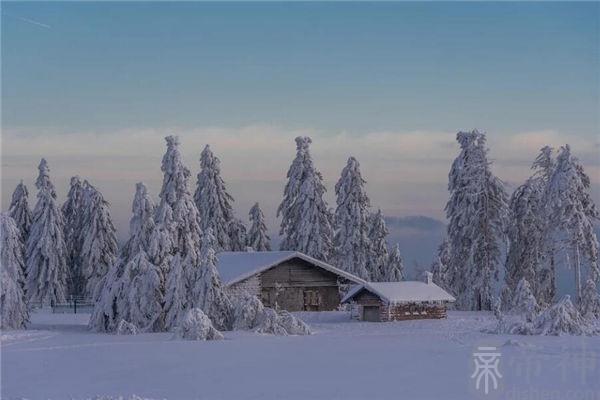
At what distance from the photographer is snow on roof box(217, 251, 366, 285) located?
50.9 m

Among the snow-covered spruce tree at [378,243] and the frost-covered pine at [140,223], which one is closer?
the frost-covered pine at [140,223]

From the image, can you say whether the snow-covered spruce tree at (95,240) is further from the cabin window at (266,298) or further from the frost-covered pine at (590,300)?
the frost-covered pine at (590,300)

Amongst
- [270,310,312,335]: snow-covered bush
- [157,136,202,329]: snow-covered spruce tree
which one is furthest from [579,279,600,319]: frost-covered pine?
[157,136,202,329]: snow-covered spruce tree

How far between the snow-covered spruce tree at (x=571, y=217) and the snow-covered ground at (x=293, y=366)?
1703 centimetres

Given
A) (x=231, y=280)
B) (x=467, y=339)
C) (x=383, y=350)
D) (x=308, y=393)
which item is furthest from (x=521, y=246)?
(x=308, y=393)

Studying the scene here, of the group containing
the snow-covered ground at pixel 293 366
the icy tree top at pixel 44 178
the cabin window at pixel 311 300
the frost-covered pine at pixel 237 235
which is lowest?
the snow-covered ground at pixel 293 366

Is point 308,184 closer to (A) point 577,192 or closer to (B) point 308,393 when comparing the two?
(A) point 577,192

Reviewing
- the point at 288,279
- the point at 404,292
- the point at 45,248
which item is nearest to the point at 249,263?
the point at 288,279

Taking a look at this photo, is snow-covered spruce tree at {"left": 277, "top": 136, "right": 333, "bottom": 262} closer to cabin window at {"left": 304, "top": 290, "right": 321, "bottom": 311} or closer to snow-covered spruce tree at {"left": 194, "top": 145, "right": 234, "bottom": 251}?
snow-covered spruce tree at {"left": 194, "top": 145, "right": 234, "bottom": 251}

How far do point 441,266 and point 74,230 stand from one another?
3121 cm

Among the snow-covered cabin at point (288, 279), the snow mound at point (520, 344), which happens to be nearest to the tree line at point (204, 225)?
the snow-covered cabin at point (288, 279)

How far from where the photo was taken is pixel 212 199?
7000cm

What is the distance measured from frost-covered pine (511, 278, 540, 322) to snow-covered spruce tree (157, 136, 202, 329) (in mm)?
15358

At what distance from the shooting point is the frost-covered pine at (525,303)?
3668 centimetres
